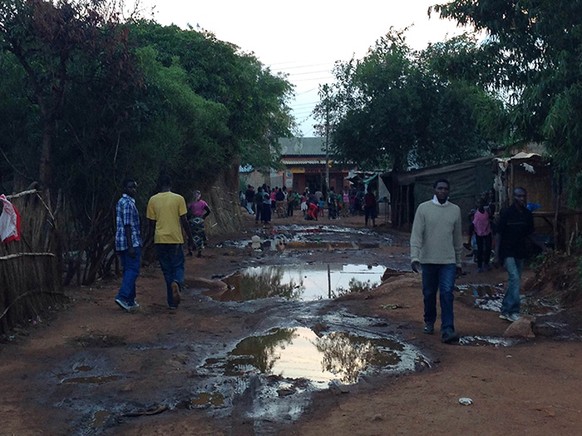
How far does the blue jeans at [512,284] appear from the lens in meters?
9.16

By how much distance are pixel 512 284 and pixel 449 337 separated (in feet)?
5.67

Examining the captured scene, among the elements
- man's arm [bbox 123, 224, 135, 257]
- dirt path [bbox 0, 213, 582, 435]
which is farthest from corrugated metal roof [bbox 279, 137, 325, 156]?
dirt path [bbox 0, 213, 582, 435]

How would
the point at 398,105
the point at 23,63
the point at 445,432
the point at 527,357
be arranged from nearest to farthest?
the point at 445,432 < the point at 527,357 < the point at 23,63 < the point at 398,105

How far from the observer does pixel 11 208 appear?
8.21 m

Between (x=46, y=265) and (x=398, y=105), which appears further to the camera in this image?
(x=398, y=105)

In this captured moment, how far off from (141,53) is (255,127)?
12102mm

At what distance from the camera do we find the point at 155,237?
10.1 meters

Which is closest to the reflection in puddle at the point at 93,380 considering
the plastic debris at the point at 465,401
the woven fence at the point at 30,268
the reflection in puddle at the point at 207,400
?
the reflection in puddle at the point at 207,400

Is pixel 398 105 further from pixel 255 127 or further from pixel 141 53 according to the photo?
pixel 141 53

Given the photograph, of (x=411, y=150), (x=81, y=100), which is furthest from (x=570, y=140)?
(x=411, y=150)

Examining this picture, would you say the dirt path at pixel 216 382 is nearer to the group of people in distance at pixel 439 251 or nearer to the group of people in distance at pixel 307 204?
the group of people in distance at pixel 439 251

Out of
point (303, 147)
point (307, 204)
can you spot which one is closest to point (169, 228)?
point (307, 204)

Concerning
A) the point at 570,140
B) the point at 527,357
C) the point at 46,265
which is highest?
the point at 570,140

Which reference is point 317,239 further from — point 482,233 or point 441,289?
point 441,289
